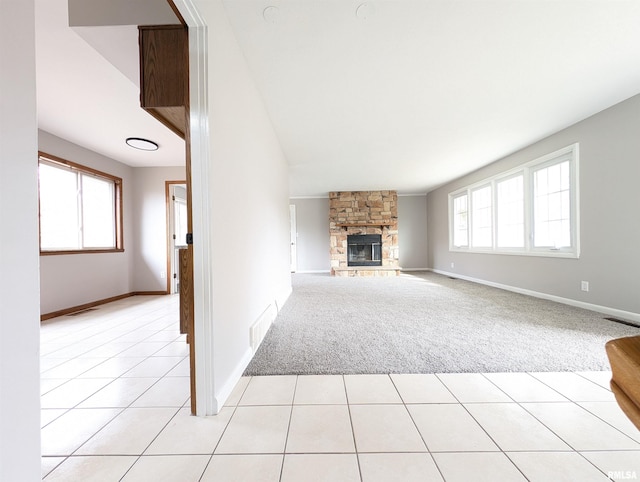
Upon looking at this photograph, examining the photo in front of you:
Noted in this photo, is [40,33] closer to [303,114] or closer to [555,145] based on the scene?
[303,114]

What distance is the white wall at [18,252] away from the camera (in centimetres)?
51

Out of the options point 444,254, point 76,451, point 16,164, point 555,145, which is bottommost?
point 76,451

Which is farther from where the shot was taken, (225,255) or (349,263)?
(349,263)

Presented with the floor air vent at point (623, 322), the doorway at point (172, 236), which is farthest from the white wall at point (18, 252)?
the doorway at point (172, 236)

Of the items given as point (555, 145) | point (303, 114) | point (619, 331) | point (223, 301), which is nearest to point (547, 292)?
point (619, 331)

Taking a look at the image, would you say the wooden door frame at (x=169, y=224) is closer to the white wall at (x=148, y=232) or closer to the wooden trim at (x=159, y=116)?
the white wall at (x=148, y=232)

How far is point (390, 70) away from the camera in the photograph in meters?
2.17

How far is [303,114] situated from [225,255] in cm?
204

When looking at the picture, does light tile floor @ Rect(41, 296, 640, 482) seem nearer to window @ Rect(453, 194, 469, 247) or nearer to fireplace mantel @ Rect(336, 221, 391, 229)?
window @ Rect(453, 194, 469, 247)

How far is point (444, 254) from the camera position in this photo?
6.59 m

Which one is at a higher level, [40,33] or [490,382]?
[40,33]

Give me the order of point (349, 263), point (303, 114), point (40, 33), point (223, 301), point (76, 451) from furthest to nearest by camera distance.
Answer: point (349, 263)
point (303, 114)
point (40, 33)
point (223, 301)
point (76, 451)

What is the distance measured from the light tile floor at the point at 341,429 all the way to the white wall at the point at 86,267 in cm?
210

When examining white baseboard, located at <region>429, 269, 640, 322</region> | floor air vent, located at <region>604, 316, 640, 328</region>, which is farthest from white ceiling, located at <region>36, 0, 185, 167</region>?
white baseboard, located at <region>429, 269, 640, 322</region>
